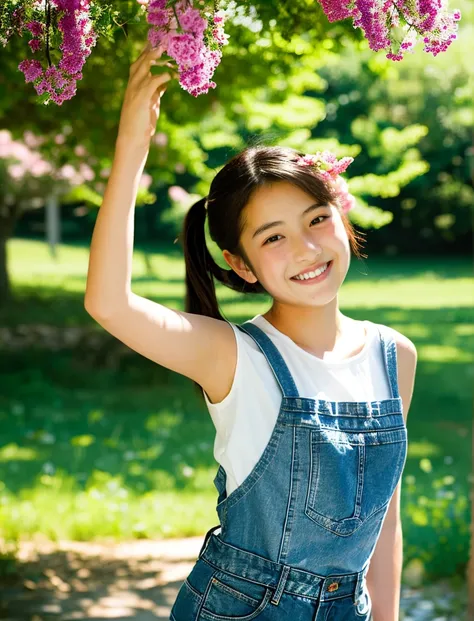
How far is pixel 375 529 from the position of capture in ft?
6.61

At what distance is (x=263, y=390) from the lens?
76.7 inches

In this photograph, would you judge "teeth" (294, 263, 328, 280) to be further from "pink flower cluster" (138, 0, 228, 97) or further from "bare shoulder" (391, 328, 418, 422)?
"pink flower cluster" (138, 0, 228, 97)

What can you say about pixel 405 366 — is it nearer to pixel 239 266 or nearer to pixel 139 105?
pixel 239 266

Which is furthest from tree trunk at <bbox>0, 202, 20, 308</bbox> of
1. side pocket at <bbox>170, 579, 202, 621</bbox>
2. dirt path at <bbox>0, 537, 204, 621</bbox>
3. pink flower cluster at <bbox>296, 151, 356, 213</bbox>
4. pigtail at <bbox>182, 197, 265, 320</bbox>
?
side pocket at <bbox>170, 579, 202, 621</bbox>

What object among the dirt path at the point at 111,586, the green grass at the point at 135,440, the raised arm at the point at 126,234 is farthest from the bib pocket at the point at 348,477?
the green grass at the point at 135,440

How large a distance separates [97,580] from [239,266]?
2672 millimetres

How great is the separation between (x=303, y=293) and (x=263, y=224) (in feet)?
0.57

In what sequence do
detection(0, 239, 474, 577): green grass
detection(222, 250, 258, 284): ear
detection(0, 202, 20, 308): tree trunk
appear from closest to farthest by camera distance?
detection(222, 250, 258, 284): ear, detection(0, 239, 474, 577): green grass, detection(0, 202, 20, 308): tree trunk

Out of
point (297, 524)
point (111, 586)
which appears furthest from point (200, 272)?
point (111, 586)

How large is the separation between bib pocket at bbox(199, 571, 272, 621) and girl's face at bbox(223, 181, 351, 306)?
23.2 inches

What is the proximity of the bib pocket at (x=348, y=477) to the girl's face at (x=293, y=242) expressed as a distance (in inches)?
12.0

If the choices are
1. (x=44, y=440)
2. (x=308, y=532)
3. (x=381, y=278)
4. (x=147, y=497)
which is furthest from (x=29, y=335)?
(x=381, y=278)

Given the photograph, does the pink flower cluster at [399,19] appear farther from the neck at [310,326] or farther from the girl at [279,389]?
the neck at [310,326]

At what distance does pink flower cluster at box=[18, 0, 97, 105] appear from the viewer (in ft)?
5.40
